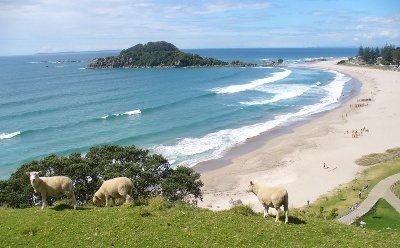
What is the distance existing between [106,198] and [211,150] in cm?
3525

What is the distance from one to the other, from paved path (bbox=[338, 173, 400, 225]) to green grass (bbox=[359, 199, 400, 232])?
1.27ft

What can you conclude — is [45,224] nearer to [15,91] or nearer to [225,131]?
[225,131]

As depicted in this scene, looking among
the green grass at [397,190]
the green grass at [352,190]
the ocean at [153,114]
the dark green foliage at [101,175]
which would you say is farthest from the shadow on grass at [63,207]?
the ocean at [153,114]

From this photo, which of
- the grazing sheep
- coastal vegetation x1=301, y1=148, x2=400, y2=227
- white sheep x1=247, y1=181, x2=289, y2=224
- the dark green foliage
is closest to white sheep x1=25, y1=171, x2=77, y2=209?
white sheep x1=247, y1=181, x2=289, y2=224

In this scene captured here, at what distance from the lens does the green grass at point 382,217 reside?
24120 millimetres

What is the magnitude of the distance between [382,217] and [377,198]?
426 cm

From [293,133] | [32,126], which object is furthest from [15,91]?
[293,133]

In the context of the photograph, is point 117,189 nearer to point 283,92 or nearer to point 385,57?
point 283,92

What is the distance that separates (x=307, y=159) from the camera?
1853 inches

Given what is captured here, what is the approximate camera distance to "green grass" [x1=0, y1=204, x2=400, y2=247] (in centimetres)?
1162

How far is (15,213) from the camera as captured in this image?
13883 millimetres

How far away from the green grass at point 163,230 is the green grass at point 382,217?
38.4 feet

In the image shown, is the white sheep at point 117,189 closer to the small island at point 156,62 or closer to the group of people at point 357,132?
the group of people at point 357,132

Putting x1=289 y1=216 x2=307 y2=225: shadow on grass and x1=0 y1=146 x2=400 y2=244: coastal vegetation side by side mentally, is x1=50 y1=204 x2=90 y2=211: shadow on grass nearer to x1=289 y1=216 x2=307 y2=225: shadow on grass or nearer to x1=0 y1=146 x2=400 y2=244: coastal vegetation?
x1=0 y1=146 x2=400 y2=244: coastal vegetation
